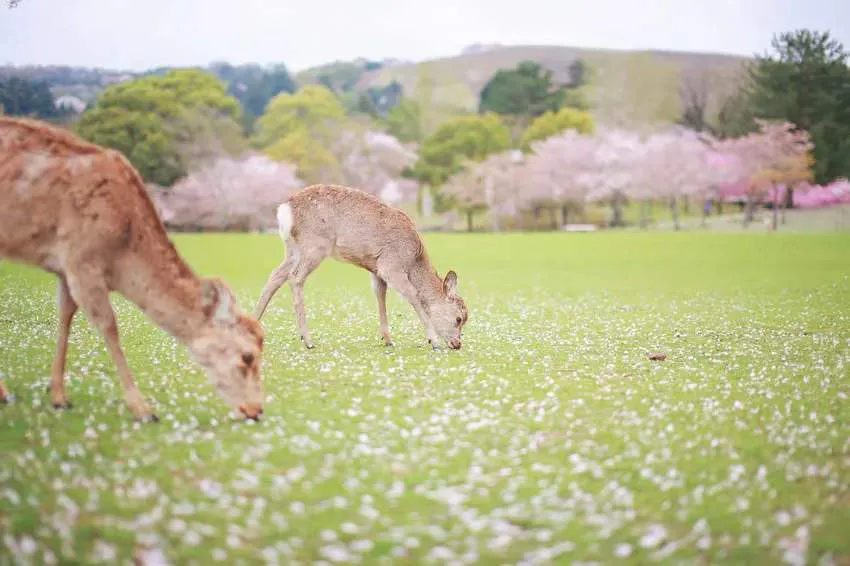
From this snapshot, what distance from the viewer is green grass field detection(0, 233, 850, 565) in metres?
5.30

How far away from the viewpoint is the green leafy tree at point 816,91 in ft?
221

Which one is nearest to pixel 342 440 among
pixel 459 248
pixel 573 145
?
pixel 459 248

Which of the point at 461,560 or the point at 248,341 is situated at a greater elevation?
the point at 248,341

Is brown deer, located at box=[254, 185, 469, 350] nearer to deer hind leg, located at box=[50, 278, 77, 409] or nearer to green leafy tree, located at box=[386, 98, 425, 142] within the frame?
deer hind leg, located at box=[50, 278, 77, 409]

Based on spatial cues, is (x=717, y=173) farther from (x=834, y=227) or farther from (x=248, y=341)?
(x=248, y=341)

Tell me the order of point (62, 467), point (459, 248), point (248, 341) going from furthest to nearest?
point (459, 248) < point (248, 341) < point (62, 467)

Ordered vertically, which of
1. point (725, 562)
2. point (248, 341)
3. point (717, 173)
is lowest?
point (725, 562)

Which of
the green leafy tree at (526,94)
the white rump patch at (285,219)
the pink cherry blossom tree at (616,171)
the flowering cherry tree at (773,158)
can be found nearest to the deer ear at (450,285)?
the white rump patch at (285,219)

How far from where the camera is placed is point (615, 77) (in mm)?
151750

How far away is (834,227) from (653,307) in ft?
158

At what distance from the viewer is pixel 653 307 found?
21000mm

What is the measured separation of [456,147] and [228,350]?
82.7 meters

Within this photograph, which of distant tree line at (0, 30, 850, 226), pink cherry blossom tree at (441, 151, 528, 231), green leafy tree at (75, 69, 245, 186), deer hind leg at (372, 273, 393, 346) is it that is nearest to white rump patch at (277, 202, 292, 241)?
deer hind leg at (372, 273, 393, 346)

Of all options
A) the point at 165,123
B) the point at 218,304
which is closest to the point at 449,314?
the point at 218,304
